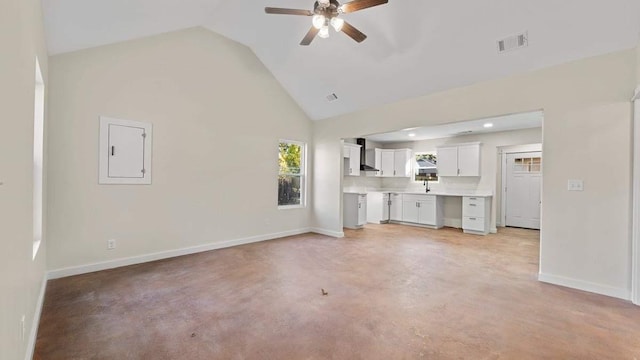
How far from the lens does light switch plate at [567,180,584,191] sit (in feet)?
11.0

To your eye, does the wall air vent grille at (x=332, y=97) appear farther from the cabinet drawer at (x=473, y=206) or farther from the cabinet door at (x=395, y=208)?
the cabinet drawer at (x=473, y=206)

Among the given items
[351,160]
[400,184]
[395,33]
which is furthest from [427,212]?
[395,33]

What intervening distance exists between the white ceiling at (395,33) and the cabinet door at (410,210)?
363 cm

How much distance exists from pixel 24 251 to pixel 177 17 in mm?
3191

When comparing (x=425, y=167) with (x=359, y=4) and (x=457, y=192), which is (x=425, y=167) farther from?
(x=359, y=4)

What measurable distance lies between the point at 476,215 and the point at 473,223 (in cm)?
20

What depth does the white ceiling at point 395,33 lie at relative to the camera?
2943 millimetres

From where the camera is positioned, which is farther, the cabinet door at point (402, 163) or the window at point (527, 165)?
the cabinet door at point (402, 163)

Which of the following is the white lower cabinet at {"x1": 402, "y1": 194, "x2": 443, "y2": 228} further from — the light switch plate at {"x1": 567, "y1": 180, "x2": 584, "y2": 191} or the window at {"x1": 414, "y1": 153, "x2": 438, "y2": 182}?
the light switch plate at {"x1": 567, "y1": 180, "x2": 584, "y2": 191}

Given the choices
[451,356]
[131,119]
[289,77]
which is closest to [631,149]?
[451,356]

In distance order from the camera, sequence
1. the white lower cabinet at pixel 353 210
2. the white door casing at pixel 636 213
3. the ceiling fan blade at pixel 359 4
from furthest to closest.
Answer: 1. the white lower cabinet at pixel 353 210
2. the white door casing at pixel 636 213
3. the ceiling fan blade at pixel 359 4

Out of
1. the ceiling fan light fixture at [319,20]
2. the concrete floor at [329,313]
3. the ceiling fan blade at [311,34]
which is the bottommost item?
the concrete floor at [329,313]

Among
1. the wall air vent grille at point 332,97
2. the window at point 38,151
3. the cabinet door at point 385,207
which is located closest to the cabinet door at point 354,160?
the cabinet door at point 385,207

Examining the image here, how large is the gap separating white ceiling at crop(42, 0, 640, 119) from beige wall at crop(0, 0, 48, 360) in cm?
136
